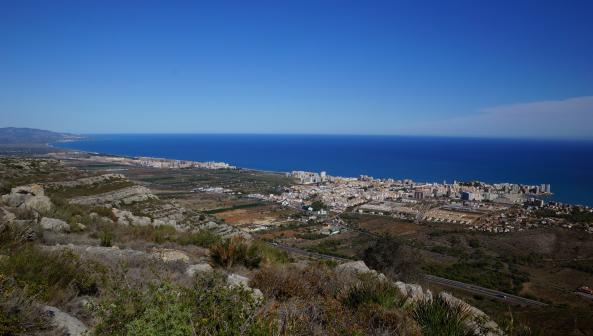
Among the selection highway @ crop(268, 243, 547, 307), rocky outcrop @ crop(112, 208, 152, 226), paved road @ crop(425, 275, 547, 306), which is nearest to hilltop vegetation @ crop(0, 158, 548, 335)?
rocky outcrop @ crop(112, 208, 152, 226)

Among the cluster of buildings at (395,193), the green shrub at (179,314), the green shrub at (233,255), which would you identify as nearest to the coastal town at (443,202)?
the cluster of buildings at (395,193)

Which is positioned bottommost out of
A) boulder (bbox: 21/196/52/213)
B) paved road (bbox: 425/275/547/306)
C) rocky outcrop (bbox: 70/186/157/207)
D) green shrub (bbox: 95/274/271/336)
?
paved road (bbox: 425/275/547/306)

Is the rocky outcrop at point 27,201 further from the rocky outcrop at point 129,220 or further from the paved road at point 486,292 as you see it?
the paved road at point 486,292

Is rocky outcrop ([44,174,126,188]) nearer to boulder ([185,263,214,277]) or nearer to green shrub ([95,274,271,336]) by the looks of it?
boulder ([185,263,214,277])

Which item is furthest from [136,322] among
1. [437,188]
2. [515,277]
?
[437,188]

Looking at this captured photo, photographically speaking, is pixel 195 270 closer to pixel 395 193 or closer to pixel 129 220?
pixel 129 220

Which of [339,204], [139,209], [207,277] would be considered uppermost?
[207,277]

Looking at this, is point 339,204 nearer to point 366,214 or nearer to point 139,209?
point 366,214
